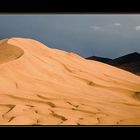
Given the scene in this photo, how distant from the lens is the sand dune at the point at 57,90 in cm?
548

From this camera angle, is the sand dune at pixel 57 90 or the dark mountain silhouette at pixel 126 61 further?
the dark mountain silhouette at pixel 126 61

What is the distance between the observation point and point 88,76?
36.4 ft

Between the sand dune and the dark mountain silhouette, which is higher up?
the sand dune

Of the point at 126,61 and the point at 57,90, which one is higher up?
the point at 57,90

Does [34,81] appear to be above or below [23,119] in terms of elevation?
below

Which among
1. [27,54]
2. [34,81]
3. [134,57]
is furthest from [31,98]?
[134,57]

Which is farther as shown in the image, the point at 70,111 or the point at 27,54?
Answer: the point at 27,54

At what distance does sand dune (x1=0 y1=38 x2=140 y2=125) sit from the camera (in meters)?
5.48

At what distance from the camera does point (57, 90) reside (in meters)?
8.63

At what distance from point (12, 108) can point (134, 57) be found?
21.3 m

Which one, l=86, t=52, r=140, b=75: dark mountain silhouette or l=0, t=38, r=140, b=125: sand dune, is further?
l=86, t=52, r=140, b=75: dark mountain silhouette

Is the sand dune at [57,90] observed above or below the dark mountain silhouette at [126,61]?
above

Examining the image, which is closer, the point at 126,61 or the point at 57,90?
the point at 57,90
